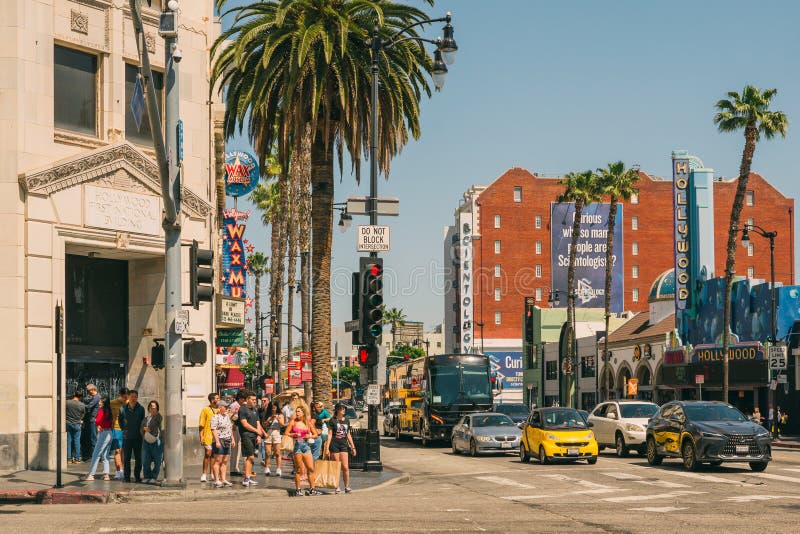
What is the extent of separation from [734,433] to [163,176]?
14.7 metres

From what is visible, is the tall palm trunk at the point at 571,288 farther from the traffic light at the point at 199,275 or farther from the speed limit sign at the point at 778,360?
the traffic light at the point at 199,275

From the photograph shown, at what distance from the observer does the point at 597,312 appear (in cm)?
10481

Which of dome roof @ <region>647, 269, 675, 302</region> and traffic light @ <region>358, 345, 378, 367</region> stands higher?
dome roof @ <region>647, 269, 675, 302</region>

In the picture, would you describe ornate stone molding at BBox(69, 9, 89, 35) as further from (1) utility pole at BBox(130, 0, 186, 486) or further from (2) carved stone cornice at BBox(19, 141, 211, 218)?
(1) utility pole at BBox(130, 0, 186, 486)

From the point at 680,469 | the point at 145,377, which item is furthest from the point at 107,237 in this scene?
the point at 680,469

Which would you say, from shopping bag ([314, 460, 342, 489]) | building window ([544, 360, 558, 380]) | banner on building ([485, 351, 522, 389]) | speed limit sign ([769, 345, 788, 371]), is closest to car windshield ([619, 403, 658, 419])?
shopping bag ([314, 460, 342, 489])

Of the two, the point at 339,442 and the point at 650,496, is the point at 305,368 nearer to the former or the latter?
the point at 339,442

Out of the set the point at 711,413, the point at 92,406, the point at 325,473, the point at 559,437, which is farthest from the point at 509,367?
the point at 325,473

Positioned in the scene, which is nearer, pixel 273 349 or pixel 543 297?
pixel 273 349

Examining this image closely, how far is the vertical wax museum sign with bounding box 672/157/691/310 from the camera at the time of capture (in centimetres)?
6406

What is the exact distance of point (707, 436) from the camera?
25.8m

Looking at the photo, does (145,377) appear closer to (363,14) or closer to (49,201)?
(49,201)

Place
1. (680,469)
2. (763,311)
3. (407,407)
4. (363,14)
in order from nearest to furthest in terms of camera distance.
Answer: (680,469) < (363,14) < (407,407) < (763,311)

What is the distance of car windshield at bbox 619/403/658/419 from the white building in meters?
13.8
